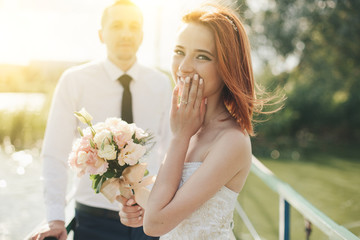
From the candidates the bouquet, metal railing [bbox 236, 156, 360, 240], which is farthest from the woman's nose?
metal railing [bbox 236, 156, 360, 240]

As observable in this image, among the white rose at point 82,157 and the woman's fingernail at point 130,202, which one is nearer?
the white rose at point 82,157

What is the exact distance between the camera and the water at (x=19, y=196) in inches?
144

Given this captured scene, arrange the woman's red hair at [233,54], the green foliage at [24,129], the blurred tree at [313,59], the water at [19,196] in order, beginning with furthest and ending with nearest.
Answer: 1. the blurred tree at [313,59]
2. the green foliage at [24,129]
3. the water at [19,196]
4. the woman's red hair at [233,54]

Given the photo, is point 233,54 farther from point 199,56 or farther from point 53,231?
point 53,231

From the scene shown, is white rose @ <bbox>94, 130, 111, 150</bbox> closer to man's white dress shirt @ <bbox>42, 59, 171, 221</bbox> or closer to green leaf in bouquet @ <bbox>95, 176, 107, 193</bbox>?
green leaf in bouquet @ <bbox>95, 176, 107, 193</bbox>

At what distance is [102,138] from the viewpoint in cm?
154

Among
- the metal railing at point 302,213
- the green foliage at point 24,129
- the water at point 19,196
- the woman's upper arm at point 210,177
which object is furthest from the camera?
the green foliage at point 24,129

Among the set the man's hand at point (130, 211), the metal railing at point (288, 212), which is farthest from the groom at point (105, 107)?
the man's hand at point (130, 211)

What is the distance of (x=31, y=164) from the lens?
818cm

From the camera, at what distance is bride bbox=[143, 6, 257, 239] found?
140 centimetres

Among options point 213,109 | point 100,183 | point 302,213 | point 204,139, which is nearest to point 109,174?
point 100,183

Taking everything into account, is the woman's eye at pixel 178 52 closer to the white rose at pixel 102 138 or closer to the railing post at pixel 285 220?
the white rose at pixel 102 138

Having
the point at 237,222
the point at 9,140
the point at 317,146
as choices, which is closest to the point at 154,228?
the point at 237,222

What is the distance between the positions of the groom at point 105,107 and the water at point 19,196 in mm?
1338
